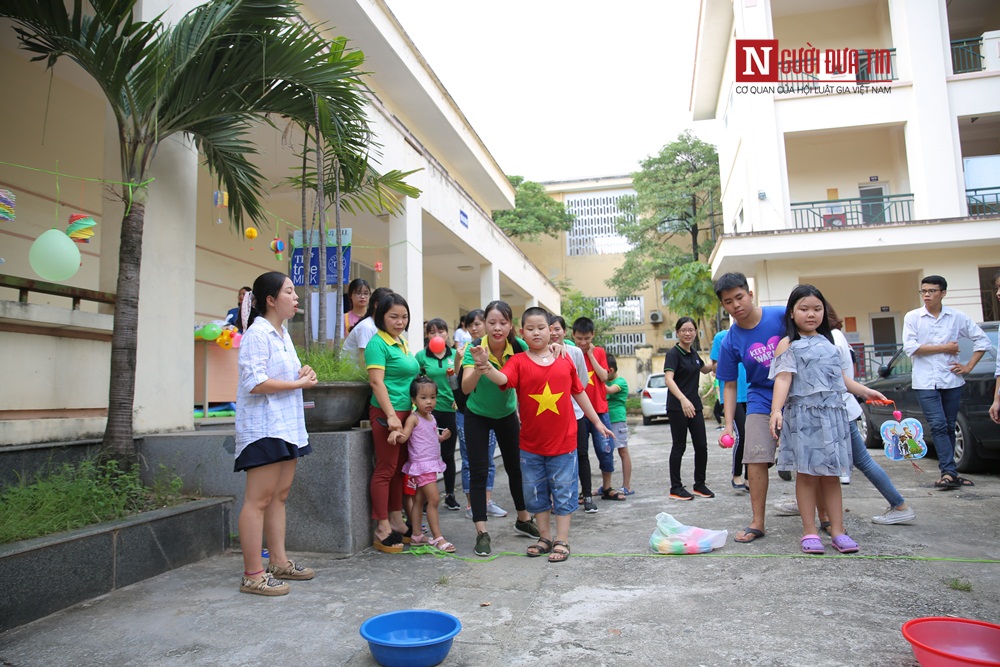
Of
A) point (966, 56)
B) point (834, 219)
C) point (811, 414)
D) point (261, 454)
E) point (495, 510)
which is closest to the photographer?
point (261, 454)

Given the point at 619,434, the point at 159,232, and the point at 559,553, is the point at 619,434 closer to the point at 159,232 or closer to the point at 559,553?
the point at 559,553

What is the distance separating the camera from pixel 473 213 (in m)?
12.5

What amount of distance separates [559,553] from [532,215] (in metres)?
26.9

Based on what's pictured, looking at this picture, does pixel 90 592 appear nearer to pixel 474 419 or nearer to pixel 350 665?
pixel 350 665

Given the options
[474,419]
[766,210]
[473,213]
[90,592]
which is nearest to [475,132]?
[473,213]

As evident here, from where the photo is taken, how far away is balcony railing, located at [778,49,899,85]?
15961 mm

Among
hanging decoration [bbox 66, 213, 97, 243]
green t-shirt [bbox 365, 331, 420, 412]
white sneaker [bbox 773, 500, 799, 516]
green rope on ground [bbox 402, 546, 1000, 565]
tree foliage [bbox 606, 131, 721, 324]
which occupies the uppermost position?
tree foliage [bbox 606, 131, 721, 324]

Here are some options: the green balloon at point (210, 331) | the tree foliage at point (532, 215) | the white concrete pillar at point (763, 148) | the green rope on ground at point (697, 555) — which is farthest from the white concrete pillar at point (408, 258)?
the tree foliage at point (532, 215)

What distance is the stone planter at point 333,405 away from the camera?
170 inches

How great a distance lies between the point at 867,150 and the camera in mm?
17219

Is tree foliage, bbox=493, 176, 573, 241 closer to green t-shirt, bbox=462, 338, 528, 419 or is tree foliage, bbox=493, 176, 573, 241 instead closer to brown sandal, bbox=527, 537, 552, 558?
green t-shirt, bbox=462, 338, 528, 419

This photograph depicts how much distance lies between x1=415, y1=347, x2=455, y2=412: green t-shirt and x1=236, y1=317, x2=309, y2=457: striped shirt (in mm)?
1780

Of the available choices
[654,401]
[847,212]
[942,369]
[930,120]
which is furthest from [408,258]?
[930,120]

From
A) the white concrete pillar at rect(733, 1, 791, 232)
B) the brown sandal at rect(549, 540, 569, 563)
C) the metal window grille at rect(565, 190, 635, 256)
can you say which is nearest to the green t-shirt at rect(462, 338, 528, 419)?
the brown sandal at rect(549, 540, 569, 563)
